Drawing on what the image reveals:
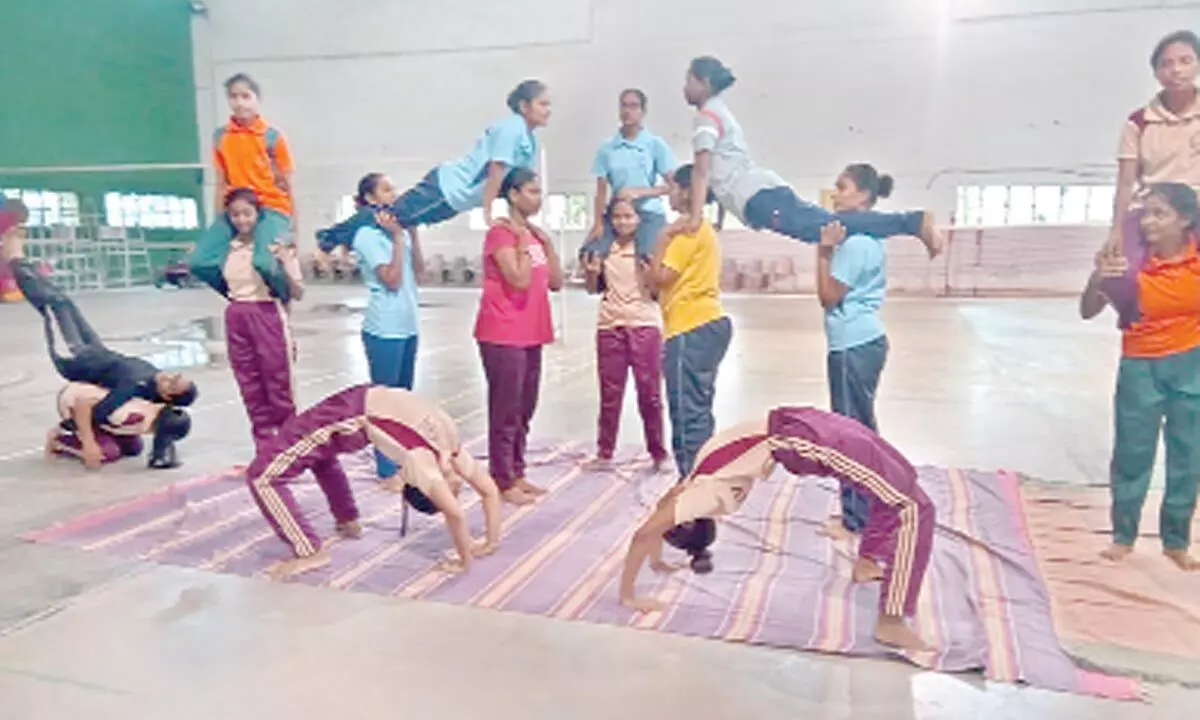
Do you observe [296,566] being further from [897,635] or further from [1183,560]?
[1183,560]

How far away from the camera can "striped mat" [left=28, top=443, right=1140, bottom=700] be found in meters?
2.54

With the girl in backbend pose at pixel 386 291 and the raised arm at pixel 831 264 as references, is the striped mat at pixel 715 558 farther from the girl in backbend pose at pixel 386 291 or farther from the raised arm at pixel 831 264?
the raised arm at pixel 831 264

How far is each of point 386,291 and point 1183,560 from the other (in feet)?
10.5

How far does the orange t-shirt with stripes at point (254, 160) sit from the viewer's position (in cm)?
398

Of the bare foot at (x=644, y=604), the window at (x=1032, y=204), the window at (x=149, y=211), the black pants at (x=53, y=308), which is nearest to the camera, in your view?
the bare foot at (x=644, y=604)

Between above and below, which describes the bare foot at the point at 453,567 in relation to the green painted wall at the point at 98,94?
below

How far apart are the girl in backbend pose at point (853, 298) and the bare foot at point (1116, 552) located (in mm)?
913

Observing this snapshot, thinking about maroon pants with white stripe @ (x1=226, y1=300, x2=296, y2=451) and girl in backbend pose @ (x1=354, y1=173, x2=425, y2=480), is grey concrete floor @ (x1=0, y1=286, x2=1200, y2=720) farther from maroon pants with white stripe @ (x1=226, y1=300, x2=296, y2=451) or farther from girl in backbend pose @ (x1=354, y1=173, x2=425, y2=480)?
girl in backbend pose @ (x1=354, y1=173, x2=425, y2=480)

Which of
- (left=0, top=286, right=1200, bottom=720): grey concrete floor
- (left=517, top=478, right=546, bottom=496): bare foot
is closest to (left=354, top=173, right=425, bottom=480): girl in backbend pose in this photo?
(left=517, top=478, right=546, bottom=496): bare foot

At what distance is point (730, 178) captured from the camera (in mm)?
3604

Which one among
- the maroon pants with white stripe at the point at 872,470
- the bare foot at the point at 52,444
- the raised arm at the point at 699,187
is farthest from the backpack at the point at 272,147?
the maroon pants with white stripe at the point at 872,470

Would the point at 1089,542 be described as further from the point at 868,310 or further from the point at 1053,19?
the point at 1053,19

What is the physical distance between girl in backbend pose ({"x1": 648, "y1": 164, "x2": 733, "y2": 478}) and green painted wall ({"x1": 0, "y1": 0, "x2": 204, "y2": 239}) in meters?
15.0

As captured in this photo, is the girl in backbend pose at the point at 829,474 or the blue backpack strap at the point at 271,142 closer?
the girl in backbend pose at the point at 829,474
